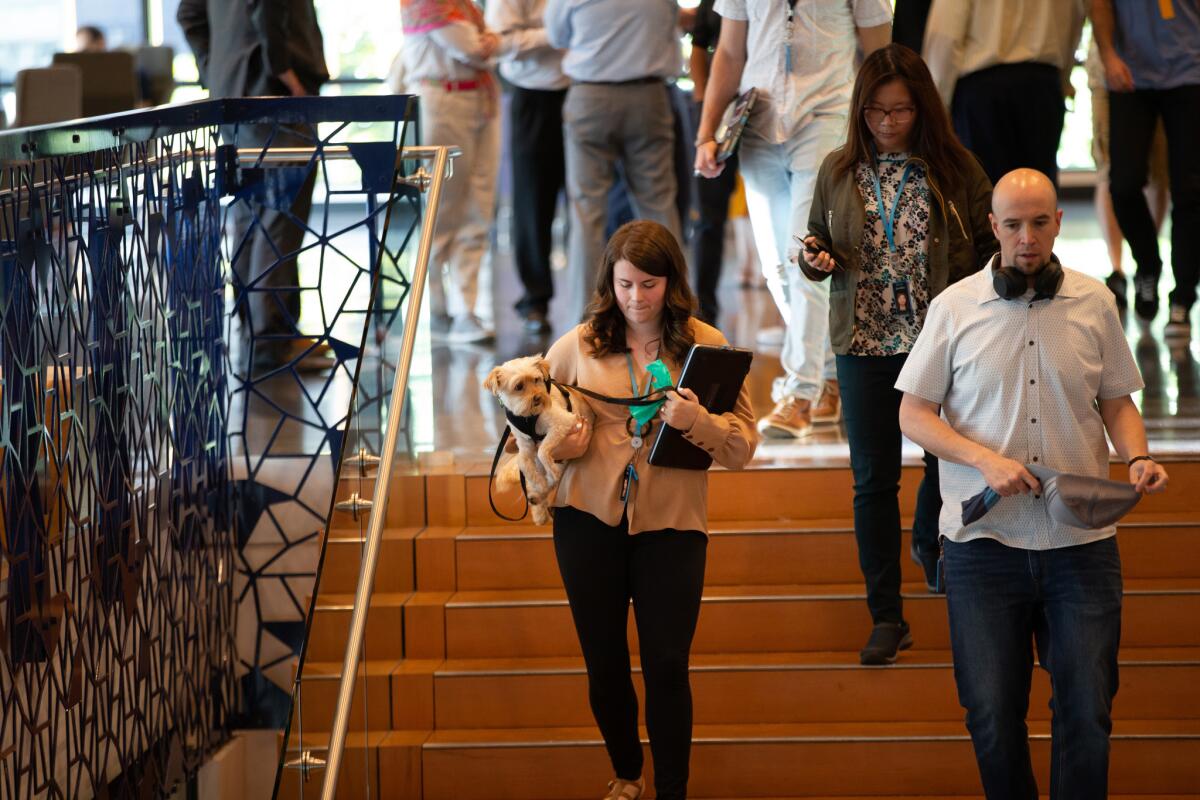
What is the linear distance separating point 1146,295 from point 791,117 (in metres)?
2.90

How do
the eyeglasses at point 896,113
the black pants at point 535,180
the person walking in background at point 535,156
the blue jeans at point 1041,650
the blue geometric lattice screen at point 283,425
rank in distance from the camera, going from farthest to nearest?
the black pants at point 535,180
the person walking in background at point 535,156
the blue geometric lattice screen at point 283,425
the eyeglasses at point 896,113
the blue jeans at point 1041,650

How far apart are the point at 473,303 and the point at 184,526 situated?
277 centimetres

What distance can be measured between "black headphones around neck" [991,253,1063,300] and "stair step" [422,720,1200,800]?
1661mm

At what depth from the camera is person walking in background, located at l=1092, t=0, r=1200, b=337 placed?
662 centimetres

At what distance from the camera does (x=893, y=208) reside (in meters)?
4.22

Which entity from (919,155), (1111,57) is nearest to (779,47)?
(919,155)

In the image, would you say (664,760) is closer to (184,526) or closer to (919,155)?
(919,155)

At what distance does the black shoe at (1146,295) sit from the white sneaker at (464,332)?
10.8ft

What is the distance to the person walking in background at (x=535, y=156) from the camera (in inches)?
301

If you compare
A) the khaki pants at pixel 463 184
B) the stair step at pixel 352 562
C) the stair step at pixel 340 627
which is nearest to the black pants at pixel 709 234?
the khaki pants at pixel 463 184

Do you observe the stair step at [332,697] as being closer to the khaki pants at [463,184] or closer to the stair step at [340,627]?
the stair step at [340,627]

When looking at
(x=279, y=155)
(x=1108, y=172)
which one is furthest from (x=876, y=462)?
(x=1108, y=172)

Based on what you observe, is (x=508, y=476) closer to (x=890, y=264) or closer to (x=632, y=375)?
(x=632, y=375)

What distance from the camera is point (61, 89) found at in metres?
7.46
